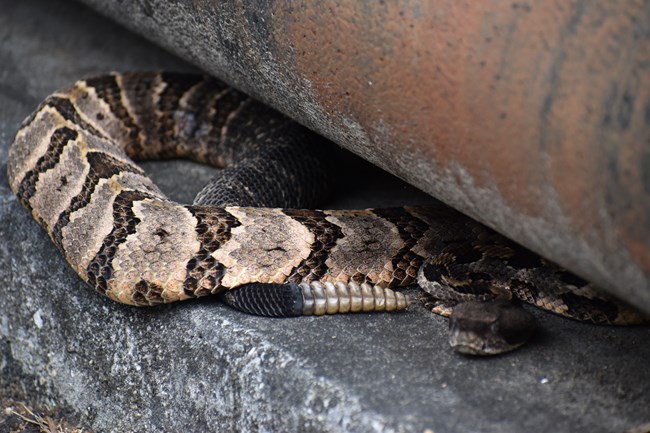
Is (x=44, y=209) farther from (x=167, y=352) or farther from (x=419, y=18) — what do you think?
(x=419, y=18)

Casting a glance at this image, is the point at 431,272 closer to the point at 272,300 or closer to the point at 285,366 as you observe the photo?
the point at 272,300

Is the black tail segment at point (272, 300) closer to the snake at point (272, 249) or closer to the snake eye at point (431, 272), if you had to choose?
the snake at point (272, 249)

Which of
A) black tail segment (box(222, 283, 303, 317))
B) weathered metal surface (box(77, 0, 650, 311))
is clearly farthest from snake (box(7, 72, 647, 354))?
weathered metal surface (box(77, 0, 650, 311))

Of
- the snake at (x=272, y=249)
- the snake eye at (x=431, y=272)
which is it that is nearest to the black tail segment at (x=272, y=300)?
the snake at (x=272, y=249)

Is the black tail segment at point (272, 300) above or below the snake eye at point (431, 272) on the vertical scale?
below

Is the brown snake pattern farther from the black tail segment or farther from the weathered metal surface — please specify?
the weathered metal surface

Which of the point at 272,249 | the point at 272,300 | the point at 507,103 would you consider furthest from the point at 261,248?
the point at 507,103

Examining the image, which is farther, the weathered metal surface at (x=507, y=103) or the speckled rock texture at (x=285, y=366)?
the speckled rock texture at (x=285, y=366)

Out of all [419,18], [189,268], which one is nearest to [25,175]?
[189,268]
